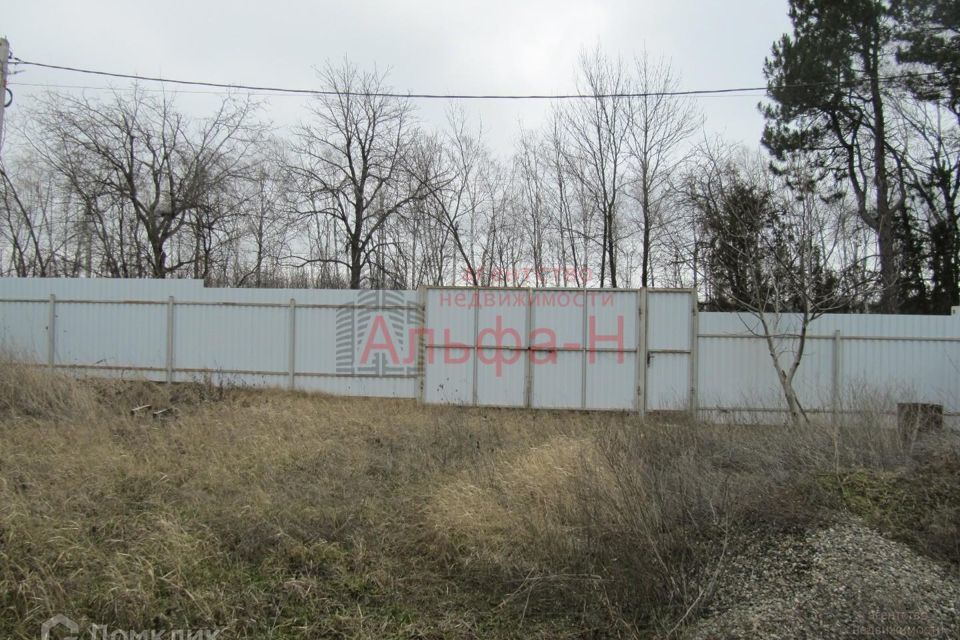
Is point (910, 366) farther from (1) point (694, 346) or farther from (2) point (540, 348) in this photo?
(2) point (540, 348)

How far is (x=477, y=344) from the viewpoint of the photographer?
988 centimetres

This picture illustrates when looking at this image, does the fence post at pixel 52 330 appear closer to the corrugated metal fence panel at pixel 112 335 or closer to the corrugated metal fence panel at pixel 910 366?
the corrugated metal fence panel at pixel 112 335

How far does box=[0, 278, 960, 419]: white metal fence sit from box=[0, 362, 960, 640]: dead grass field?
328 cm

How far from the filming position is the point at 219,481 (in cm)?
497

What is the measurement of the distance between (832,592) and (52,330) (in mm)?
12878

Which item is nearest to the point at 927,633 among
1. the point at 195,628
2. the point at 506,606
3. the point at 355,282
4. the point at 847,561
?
the point at 847,561

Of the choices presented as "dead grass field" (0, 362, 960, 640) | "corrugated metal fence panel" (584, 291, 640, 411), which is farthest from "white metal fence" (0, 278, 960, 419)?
"dead grass field" (0, 362, 960, 640)

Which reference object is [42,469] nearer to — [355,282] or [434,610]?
[434,610]

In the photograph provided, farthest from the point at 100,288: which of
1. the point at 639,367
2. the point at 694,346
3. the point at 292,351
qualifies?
the point at 694,346

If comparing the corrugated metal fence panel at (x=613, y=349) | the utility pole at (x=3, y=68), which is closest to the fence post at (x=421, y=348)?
the corrugated metal fence panel at (x=613, y=349)

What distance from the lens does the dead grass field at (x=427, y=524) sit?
303 centimetres

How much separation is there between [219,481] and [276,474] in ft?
1.69

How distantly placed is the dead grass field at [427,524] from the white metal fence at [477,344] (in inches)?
129

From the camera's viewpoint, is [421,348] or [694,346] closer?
[694,346]
